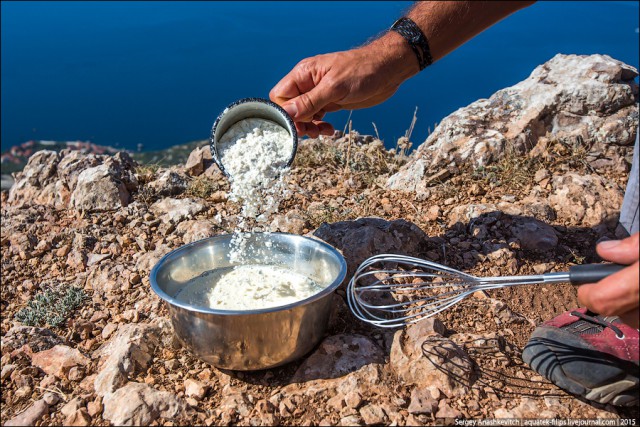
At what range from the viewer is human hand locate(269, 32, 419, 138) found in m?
2.87

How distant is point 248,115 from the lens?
10.4 ft

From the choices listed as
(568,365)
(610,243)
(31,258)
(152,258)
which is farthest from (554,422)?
(31,258)

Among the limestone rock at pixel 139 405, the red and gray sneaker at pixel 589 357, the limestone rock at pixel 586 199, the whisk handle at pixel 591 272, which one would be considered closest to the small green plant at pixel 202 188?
the limestone rock at pixel 139 405

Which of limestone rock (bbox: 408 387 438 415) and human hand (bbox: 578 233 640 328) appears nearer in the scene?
human hand (bbox: 578 233 640 328)

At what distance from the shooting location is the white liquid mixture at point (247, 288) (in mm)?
2684

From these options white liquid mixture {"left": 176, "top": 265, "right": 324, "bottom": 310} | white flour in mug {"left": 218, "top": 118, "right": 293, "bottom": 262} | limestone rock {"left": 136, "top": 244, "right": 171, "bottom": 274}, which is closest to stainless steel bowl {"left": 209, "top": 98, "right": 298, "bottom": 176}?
white flour in mug {"left": 218, "top": 118, "right": 293, "bottom": 262}

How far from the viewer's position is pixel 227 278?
290 cm

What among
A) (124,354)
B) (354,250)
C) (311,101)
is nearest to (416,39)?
(311,101)

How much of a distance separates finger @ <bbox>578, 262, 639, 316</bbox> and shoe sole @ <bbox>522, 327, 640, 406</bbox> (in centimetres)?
34

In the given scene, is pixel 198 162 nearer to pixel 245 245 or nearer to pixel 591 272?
pixel 245 245

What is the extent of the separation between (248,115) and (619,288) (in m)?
1.89

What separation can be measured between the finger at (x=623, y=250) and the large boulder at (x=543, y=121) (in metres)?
1.72

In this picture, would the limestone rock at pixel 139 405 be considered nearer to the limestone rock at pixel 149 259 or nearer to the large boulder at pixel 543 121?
the limestone rock at pixel 149 259

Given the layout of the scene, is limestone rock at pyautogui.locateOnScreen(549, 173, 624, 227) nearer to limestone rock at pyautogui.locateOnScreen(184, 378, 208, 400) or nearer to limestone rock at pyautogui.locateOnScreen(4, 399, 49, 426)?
limestone rock at pyautogui.locateOnScreen(184, 378, 208, 400)
